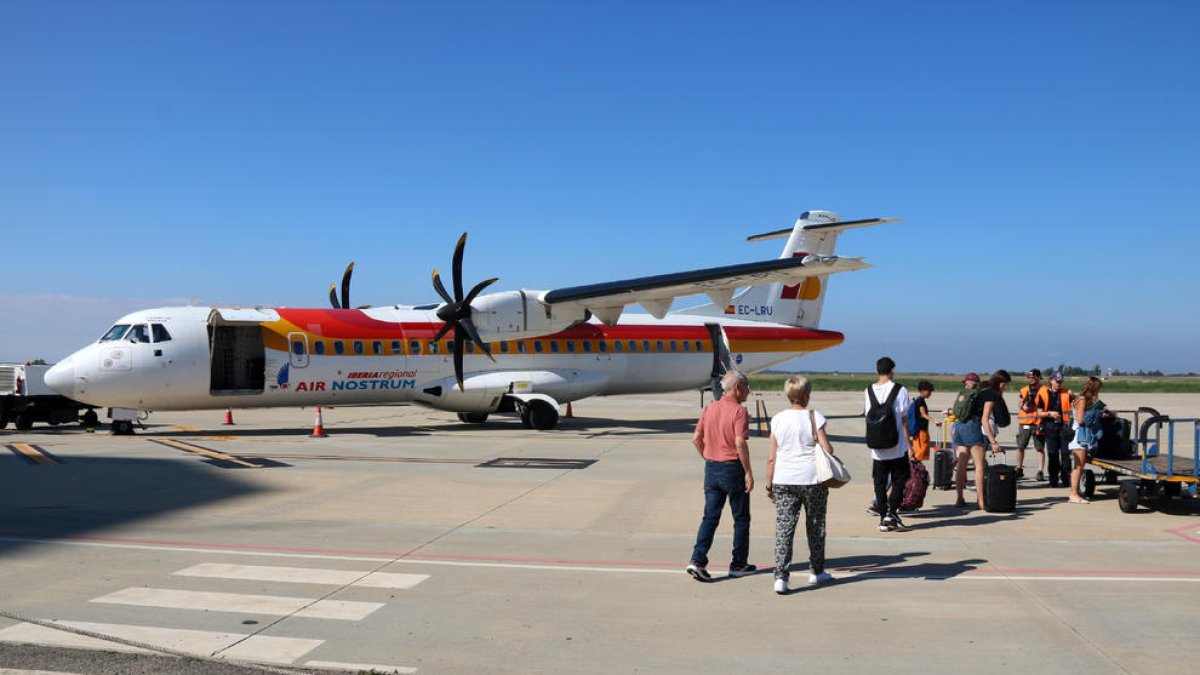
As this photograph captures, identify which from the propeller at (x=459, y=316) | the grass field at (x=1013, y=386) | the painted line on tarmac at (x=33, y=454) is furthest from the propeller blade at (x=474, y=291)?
the grass field at (x=1013, y=386)

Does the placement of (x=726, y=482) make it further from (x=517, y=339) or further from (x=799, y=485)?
(x=517, y=339)

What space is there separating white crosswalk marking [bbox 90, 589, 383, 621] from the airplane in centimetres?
1494

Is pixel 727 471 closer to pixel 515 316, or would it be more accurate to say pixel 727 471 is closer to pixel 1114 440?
pixel 1114 440

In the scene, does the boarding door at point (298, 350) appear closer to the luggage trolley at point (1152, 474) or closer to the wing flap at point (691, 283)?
the wing flap at point (691, 283)

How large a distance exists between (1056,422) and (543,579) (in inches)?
356

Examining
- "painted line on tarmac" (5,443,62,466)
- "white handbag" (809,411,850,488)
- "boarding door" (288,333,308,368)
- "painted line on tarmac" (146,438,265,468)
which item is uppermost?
"boarding door" (288,333,308,368)

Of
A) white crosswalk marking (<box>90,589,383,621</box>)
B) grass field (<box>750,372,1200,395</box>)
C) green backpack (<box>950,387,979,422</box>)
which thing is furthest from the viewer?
grass field (<box>750,372,1200,395</box>)

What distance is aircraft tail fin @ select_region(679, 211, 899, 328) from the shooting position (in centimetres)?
2772

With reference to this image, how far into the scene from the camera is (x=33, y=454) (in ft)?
53.9

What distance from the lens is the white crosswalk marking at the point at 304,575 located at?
7.18m

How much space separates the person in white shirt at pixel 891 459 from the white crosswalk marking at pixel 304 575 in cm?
516

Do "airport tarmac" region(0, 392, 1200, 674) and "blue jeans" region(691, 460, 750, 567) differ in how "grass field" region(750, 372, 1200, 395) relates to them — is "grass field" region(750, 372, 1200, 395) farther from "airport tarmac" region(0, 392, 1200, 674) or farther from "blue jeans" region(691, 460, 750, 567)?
"blue jeans" region(691, 460, 750, 567)

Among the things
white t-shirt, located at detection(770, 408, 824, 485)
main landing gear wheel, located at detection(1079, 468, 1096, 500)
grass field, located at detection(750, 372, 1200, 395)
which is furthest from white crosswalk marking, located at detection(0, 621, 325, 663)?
grass field, located at detection(750, 372, 1200, 395)

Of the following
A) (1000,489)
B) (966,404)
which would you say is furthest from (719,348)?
(1000,489)
